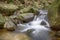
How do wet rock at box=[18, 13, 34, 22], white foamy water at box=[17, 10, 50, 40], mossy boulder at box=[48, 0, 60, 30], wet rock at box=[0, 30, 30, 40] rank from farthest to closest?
1. wet rock at box=[18, 13, 34, 22]
2. mossy boulder at box=[48, 0, 60, 30]
3. white foamy water at box=[17, 10, 50, 40]
4. wet rock at box=[0, 30, 30, 40]

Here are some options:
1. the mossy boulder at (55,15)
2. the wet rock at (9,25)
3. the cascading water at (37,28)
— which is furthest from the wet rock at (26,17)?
the mossy boulder at (55,15)

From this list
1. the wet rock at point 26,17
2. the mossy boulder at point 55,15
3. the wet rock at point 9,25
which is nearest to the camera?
the mossy boulder at point 55,15

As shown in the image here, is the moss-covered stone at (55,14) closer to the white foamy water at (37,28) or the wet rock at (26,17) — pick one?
the white foamy water at (37,28)

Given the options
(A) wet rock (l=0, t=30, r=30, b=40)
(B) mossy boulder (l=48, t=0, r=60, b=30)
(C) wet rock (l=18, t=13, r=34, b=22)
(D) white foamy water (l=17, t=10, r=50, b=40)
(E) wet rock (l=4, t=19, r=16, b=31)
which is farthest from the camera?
(C) wet rock (l=18, t=13, r=34, b=22)

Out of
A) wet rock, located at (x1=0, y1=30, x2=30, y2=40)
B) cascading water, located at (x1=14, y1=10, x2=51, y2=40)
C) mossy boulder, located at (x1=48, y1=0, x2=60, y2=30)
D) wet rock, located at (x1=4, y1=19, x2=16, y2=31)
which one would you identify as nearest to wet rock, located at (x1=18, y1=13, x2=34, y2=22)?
cascading water, located at (x1=14, y1=10, x2=51, y2=40)

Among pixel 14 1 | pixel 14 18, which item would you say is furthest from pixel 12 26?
pixel 14 1

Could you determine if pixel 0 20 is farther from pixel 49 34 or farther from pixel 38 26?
pixel 49 34

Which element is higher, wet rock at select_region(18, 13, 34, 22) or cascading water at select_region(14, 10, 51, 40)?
wet rock at select_region(18, 13, 34, 22)

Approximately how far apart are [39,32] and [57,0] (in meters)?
1.67

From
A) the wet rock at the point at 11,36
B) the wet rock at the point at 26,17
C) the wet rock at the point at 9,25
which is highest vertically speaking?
the wet rock at the point at 26,17

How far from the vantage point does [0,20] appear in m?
6.92

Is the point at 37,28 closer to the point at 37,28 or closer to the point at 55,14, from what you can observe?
the point at 37,28

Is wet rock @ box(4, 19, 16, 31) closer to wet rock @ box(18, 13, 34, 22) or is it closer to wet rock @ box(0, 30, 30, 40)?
wet rock @ box(0, 30, 30, 40)

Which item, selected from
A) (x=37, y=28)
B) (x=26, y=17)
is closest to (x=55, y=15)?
(x=37, y=28)
